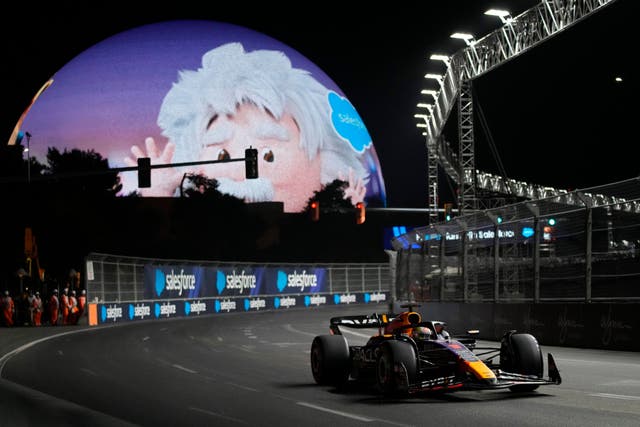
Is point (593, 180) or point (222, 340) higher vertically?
point (593, 180)

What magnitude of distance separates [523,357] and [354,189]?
75.4 meters

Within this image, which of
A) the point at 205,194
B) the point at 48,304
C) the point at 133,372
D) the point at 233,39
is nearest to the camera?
the point at 133,372

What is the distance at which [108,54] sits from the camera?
92500mm

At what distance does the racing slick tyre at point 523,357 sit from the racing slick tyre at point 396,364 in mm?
1296

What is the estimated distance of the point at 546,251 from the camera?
2295 centimetres

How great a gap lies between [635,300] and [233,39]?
76.5m

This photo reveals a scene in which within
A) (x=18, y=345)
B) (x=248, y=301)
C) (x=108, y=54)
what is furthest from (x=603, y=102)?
(x=108, y=54)

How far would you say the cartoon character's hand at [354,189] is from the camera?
284 ft

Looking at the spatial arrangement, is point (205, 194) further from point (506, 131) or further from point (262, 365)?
point (262, 365)

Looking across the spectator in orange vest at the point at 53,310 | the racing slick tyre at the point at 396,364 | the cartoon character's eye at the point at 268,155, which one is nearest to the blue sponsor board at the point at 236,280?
the spectator in orange vest at the point at 53,310

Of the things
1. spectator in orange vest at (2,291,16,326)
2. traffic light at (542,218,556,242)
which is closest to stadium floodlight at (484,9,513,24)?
traffic light at (542,218,556,242)

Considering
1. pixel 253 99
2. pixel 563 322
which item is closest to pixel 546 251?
pixel 563 322

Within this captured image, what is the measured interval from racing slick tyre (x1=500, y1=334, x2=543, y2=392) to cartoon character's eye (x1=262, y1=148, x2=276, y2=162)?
217 feet

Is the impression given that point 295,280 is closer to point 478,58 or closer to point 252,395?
point 478,58
